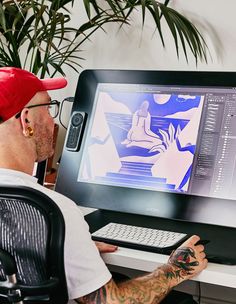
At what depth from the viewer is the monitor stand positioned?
141 cm

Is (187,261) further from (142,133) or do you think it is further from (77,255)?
(142,133)

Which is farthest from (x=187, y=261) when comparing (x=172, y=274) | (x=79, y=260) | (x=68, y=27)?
(x=68, y=27)

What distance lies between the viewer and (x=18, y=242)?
1145mm

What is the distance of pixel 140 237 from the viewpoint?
60.0 inches

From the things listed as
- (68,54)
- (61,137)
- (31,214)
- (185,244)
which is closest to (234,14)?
(68,54)

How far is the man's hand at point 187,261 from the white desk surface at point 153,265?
0.02m

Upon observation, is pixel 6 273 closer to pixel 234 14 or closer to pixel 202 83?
pixel 202 83

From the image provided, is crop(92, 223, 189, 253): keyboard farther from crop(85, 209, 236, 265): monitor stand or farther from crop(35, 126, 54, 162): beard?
crop(35, 126, 54, 162): beard

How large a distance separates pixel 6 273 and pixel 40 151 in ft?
1.30

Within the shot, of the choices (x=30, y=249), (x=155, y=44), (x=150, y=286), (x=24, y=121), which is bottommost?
(x=150, y=286)

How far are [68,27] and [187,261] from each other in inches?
58.3

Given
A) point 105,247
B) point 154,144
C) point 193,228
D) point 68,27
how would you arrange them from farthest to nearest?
point 68,27
point 154,144
point 193,228
point 105,247

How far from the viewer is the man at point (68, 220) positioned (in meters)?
1.22

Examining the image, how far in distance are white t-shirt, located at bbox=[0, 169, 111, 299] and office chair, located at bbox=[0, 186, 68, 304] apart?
0.19ft
